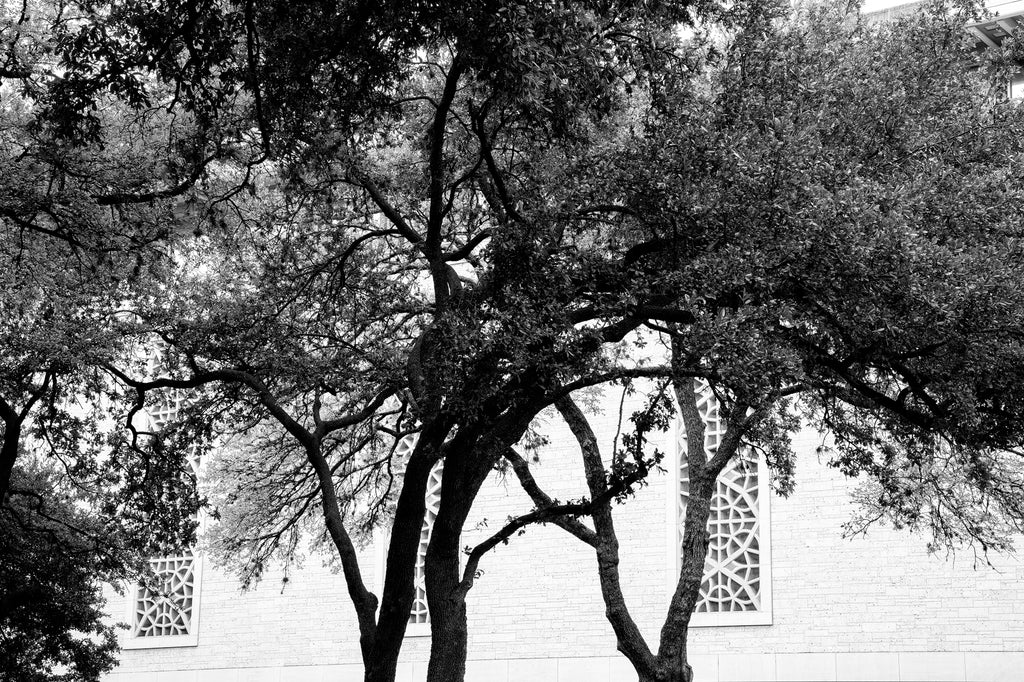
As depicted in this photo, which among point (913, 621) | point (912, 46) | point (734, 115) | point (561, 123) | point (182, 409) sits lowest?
point (913, 621)

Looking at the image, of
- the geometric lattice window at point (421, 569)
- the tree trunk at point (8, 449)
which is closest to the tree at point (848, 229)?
the tree trunk at point (8, 449)

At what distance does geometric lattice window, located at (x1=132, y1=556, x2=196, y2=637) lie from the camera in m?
27.0

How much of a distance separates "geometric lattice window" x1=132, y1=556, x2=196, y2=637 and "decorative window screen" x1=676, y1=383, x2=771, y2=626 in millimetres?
11934

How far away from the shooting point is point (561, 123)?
8594mm

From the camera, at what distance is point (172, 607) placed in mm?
27203

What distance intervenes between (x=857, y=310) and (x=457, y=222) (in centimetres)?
626

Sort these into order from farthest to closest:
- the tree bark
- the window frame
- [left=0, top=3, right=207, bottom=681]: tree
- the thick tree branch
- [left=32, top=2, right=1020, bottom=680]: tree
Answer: the window frame < the thick tree branch < the tree bark < [left=0, top=3, right=207, bottom=681]: tree < [left=32, top=2, right=1020, bottom=680]: tree

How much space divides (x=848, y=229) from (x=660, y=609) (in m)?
12.5

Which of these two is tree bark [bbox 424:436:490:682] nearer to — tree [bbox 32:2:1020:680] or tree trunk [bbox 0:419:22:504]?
tree [bbox 32:2:1020:680]

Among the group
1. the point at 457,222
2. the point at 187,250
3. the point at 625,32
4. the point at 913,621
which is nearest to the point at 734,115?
the point at 625,32

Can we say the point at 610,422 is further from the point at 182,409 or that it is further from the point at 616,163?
the point at 616,163

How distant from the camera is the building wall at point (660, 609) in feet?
60.3

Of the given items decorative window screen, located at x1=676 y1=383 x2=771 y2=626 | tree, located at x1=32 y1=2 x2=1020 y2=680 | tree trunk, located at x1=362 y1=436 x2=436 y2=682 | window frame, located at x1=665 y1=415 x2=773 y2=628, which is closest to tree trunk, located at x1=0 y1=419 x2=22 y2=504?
tree, located at x1=32 y1=2 x2=1020 y2=680

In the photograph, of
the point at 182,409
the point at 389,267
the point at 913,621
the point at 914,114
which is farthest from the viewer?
the point at 913,621
